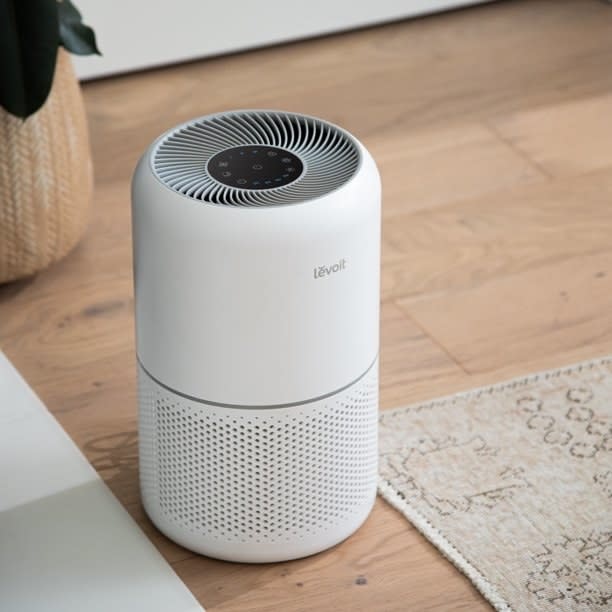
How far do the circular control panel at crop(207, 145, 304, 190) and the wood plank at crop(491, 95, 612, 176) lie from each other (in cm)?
93

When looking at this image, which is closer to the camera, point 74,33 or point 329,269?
point 329,269

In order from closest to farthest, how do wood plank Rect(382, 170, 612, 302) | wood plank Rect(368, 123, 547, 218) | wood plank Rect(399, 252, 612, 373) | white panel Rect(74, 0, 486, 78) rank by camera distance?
wood plank Rect(399, 252, 612, 373) → wood plank Rect(382, 170, 612, 302) → wood plank Rect(368, 123, 547, 218) → white panel Rect(74, 0, 486, 78)

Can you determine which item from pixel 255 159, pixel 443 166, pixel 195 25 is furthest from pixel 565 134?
pixel 255 159

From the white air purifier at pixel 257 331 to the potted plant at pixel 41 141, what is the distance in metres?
0.38

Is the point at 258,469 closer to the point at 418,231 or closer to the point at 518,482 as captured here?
the point at 518,482

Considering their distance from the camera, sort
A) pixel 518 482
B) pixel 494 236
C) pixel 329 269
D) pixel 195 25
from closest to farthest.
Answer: pixel 329 269 → pixel 518 482 → pixel 494 236 → pixel 195 25

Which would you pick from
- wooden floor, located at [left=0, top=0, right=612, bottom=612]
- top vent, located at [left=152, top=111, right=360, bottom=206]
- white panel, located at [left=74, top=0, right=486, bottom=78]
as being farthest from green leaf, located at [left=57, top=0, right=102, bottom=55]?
white panel, located at [left=74, top=0, right=486, bottom=78]

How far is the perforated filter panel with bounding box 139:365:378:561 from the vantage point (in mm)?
1273

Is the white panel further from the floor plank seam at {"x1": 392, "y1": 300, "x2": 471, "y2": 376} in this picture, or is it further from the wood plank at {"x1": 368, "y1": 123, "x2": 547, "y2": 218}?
the floor plank seam at {"x1": 392, "y1": 300, "x2": 471, "y2": 376}

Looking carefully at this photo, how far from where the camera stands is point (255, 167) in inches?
49.6

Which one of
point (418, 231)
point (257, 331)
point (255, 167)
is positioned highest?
point (255, 167)

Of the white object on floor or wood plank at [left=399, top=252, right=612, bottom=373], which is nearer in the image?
the white object on floor

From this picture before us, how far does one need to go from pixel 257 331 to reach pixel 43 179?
0.65 meters

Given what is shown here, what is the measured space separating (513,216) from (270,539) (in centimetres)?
84
